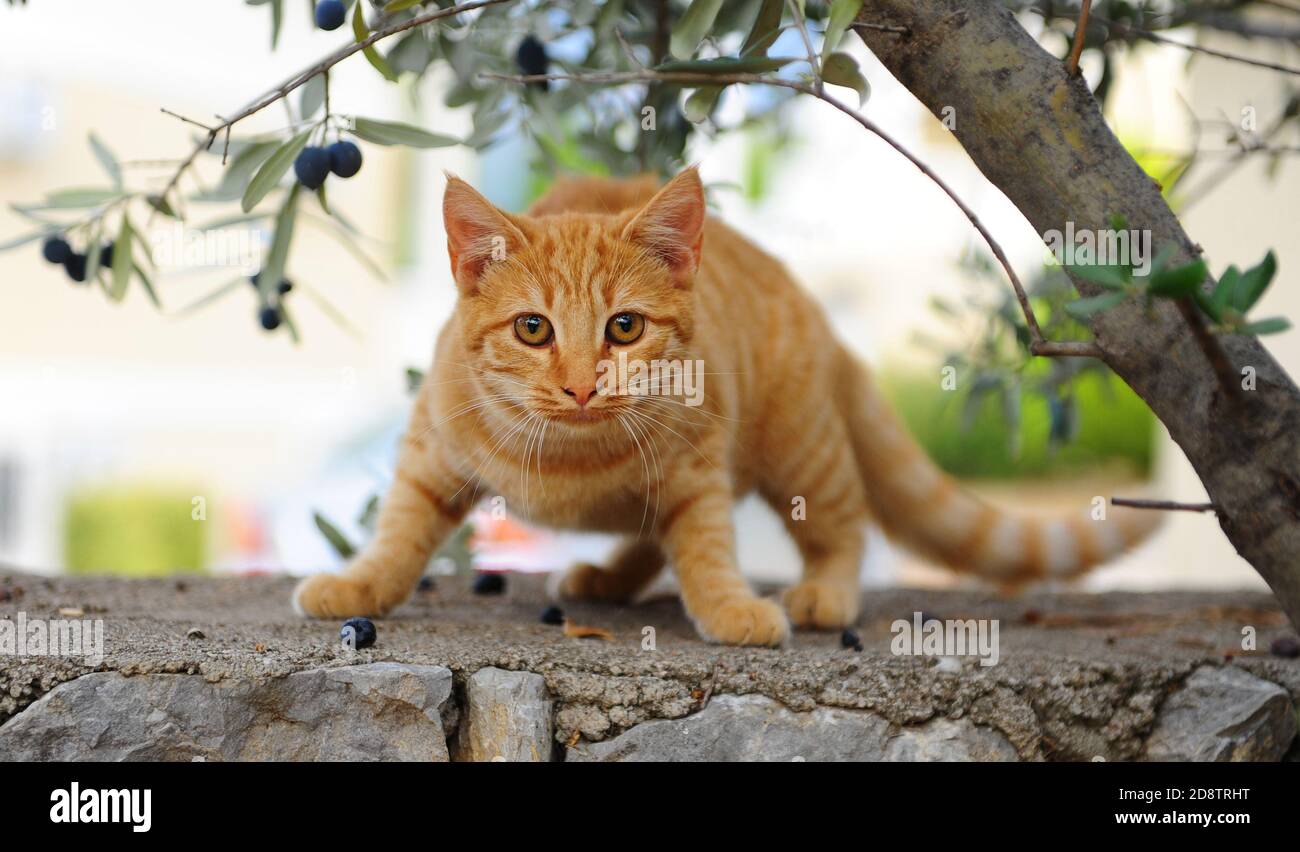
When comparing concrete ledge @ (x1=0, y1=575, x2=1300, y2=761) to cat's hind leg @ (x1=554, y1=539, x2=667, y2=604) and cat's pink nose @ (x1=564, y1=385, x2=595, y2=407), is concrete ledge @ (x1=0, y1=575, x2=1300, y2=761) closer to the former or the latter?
cat's pink nose @ (x1=564, y1=385, x2=595, y2=407)

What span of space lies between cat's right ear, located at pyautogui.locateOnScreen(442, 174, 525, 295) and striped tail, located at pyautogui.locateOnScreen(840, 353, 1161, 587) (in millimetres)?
1170

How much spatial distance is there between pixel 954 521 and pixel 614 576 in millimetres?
905

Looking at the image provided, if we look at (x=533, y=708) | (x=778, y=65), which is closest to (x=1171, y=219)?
(x=778, y=65)

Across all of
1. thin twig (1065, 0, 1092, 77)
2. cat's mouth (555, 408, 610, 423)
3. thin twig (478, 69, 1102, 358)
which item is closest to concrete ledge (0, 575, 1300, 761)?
cat's mouth (555, 408, 610, 423)

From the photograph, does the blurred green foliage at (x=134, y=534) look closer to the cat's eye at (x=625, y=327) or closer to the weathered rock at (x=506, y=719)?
the cat's eye at (x=625, y=327)

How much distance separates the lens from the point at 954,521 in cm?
307

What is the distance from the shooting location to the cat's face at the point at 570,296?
2.18 m

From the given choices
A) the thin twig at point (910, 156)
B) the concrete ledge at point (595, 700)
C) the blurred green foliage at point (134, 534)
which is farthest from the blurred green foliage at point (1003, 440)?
the thin twig at point (910, 156)

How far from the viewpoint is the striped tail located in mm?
2969

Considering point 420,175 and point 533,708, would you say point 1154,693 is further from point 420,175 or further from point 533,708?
point 420,175

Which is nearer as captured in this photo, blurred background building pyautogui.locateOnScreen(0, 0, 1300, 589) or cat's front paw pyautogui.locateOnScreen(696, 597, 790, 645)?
cat's front paw pyautogui.locateOnScreen(696, 597, 790, 645)

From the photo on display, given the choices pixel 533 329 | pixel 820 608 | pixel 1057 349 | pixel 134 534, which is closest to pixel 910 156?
pixel 1057 349

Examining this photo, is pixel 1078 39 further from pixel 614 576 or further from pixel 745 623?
pixel 614 576

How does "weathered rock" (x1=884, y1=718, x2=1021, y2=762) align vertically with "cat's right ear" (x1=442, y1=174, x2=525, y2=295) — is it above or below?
below
